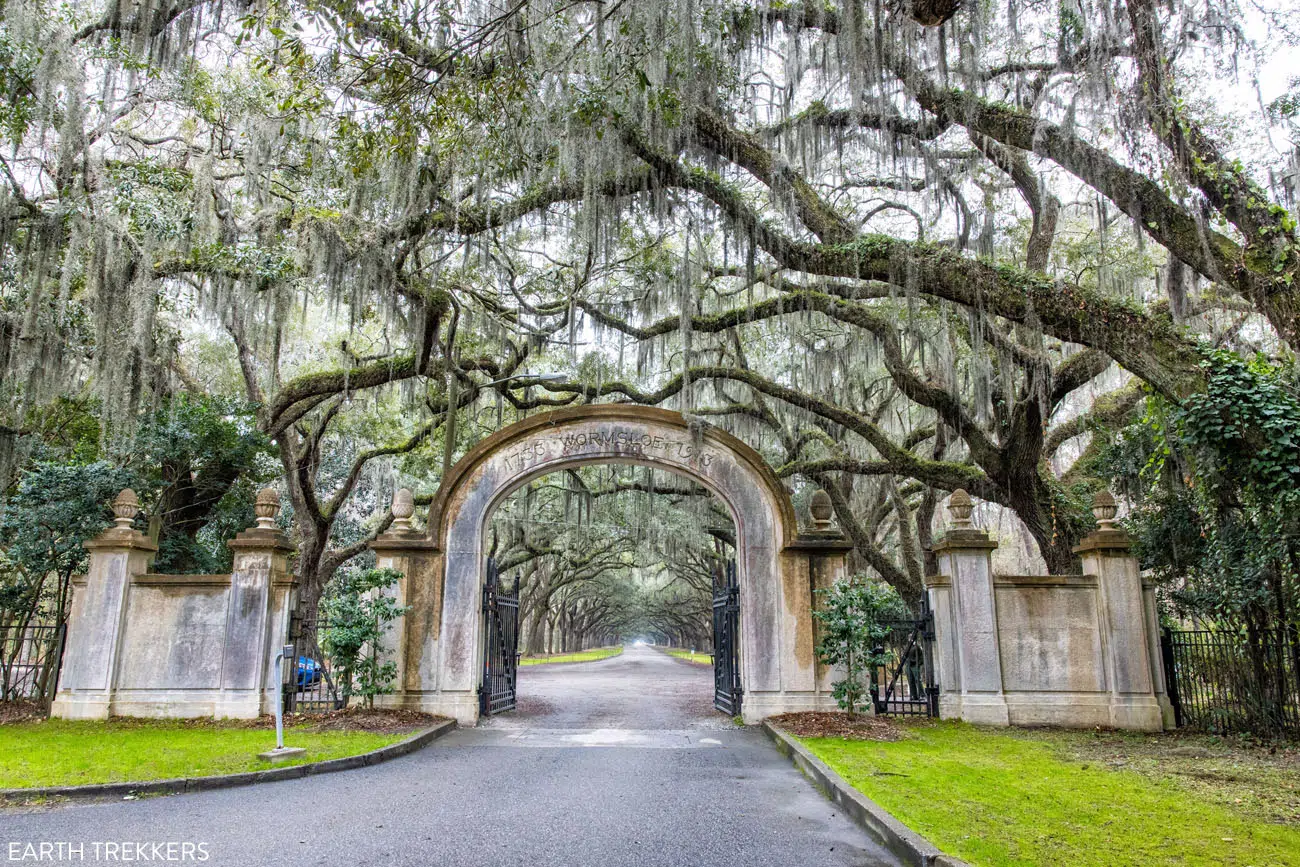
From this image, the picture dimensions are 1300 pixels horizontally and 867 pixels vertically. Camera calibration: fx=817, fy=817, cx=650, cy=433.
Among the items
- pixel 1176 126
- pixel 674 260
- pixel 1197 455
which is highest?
pixel 674 260

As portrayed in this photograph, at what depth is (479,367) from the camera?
14.5 meters

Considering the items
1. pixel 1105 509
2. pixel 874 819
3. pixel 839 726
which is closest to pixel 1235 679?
pixel 1105 509

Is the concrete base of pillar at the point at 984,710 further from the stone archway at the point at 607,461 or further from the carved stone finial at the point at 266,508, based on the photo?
the carved stone finial at the point at 266,508

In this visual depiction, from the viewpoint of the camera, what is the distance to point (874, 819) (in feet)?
17.2

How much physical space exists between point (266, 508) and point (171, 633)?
1953 millimetres

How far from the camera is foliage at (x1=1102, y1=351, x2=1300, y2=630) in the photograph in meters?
7.08

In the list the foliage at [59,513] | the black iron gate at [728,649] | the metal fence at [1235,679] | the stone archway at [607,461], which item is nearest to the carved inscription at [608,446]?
the stone archway at [607,461]

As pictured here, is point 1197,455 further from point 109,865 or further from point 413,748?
point 109,865

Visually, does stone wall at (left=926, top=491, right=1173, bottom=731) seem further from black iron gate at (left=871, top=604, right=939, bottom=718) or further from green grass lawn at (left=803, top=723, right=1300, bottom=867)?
green grass lawn at (left=803, top=723, right=1300, bottom=867)

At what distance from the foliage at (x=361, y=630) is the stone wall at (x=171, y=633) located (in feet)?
3.05

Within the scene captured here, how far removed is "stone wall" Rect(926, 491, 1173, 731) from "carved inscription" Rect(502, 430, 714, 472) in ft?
12.4

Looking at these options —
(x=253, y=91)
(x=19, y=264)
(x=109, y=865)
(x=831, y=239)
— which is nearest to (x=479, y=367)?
(x=253, y=91)

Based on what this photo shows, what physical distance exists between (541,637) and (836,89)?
4241 cm

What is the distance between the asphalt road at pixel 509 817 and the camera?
15.5ft
